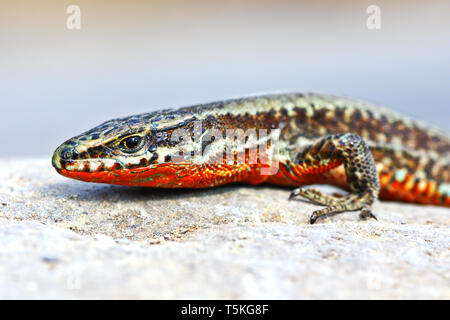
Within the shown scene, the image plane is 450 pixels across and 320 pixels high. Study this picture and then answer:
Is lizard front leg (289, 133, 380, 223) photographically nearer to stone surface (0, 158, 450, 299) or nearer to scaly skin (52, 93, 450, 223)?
scaly skin (52, 93, 450, 223)

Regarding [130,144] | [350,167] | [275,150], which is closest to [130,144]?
[130,144]

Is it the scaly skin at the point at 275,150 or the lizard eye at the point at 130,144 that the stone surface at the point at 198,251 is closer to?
the scaly skin at the point at 275,150

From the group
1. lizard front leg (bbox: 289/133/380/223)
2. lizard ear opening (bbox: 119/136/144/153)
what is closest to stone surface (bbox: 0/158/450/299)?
lizard front leg (bbox: 289/133/380/223)

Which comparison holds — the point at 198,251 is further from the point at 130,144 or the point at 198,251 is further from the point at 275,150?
the point at 275,150

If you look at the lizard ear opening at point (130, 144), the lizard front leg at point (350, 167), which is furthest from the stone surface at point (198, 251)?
the lizard ear opening at point (130, 144)

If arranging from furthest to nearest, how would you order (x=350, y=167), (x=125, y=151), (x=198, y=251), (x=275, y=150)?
(x=275, y=150), (x=350, y=167), (x=125, y=151), (x=198, y=251)

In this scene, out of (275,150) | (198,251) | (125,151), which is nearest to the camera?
(198,251)

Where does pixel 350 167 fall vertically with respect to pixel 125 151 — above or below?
below
